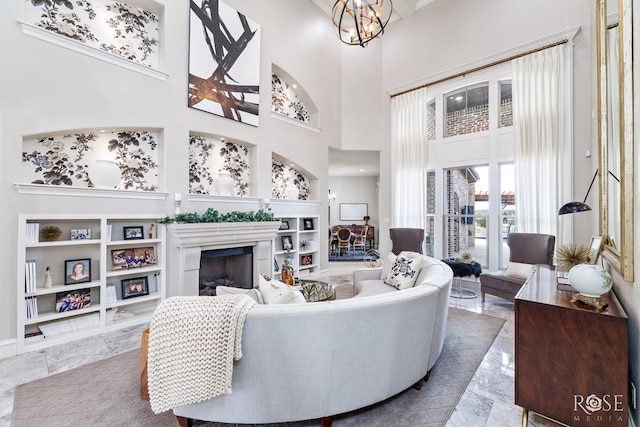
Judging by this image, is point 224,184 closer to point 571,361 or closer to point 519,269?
point 571,361

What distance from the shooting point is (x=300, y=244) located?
6035mm

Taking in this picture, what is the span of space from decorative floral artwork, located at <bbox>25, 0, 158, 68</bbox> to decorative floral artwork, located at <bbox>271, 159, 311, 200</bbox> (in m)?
2.60

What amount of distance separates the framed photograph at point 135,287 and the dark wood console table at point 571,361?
4.04m

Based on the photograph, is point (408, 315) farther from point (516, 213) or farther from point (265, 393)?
point (516, 213)

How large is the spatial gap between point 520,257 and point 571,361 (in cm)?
304

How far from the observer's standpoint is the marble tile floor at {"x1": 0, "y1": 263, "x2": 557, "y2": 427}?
1857mm

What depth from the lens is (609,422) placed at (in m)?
1.50

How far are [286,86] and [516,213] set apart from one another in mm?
4982

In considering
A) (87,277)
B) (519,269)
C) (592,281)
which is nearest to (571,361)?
(592,281)

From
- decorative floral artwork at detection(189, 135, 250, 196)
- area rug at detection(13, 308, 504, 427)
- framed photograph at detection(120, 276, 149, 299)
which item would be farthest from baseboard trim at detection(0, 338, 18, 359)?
decorative floral artwork at detection(189, 135, 250, 196)

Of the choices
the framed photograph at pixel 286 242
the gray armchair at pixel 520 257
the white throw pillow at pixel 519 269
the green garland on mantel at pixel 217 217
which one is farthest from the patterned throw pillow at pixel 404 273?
the framed photograph at pixel 286 242

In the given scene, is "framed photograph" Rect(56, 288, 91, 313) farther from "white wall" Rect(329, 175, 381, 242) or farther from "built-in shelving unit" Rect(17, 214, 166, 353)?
"white wall" Rect(329, 175, 381, 242)

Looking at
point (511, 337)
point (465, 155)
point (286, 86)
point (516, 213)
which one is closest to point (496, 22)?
point (465, 155)

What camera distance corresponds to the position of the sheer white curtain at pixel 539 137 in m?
4.40
